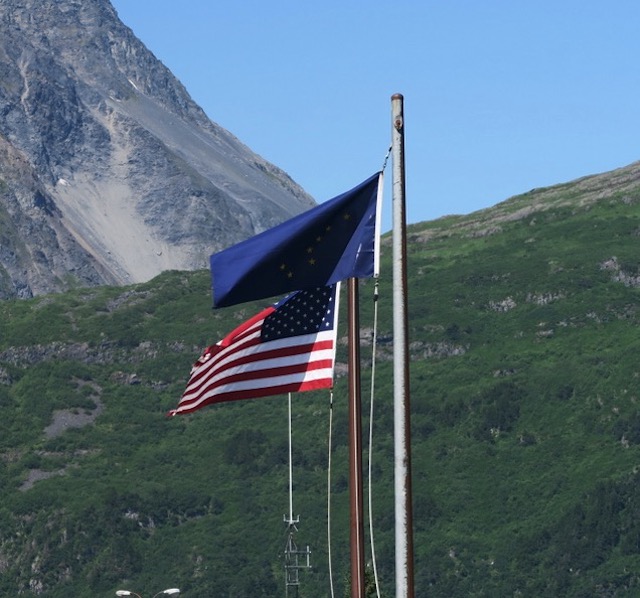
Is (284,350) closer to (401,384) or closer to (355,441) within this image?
(355,441)

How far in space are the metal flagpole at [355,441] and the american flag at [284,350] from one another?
0.88 m

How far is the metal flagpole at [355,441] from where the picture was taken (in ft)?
95.5

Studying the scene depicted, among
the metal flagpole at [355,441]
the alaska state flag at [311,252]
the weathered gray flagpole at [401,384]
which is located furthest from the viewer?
the alaska state flag at [311,252]

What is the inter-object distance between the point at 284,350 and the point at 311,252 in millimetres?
2307

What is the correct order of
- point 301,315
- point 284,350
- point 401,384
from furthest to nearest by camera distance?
point 284,350 → point 301,315 → point 401,384

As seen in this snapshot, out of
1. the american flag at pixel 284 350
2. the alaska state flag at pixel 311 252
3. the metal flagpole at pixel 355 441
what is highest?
the alaska state flag at pixel 311 252

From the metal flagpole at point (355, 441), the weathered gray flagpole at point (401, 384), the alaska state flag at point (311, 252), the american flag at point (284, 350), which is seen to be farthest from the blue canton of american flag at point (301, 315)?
the weathered gray flagpole at point (401, 384)

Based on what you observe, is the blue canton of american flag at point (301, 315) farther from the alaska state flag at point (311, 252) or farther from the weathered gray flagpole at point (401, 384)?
the weathered gray flagpole at point (401, 384)

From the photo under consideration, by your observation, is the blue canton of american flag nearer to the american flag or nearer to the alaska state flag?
the american flag

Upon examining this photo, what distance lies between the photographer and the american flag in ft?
103

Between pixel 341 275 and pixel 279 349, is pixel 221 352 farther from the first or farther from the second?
pixel 341 275

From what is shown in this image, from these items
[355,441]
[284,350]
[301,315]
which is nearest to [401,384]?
[355,441]

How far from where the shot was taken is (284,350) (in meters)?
31.8

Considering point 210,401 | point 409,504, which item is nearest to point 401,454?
point 409,504
